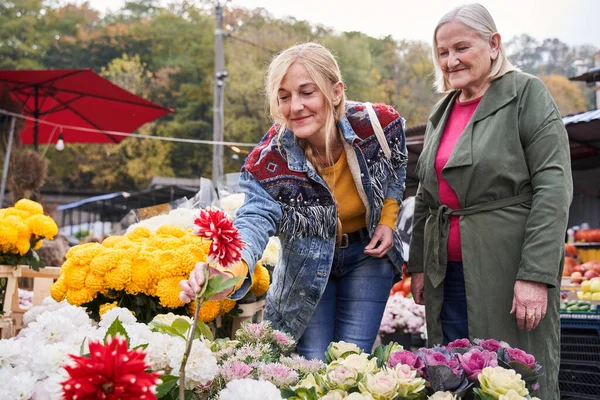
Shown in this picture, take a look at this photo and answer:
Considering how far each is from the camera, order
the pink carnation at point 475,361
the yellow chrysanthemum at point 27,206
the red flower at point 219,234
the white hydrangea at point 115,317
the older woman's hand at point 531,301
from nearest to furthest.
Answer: the red flower at point 219,234 < the pink carnation at point 475,361 < the white hydrangea at point 115,317 < the older woman's hand at point 531,301 < the yellow chrysanthemum at point 27,206

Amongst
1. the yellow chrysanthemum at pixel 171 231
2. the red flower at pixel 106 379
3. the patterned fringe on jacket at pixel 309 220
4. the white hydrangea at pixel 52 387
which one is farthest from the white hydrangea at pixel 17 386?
the yellow chrysanthemum at pixel 171 231

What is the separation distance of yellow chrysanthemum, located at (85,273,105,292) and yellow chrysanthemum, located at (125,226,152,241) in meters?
0.34

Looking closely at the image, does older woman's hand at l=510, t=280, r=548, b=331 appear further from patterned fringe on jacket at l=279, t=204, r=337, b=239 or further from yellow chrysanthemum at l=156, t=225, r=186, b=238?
yellow chrysanthemum at l=156, t=225, r=186, b=238

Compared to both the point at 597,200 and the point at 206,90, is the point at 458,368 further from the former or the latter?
the point at 206,90

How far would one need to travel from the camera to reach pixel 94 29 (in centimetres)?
3528

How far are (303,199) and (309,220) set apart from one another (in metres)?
0.07

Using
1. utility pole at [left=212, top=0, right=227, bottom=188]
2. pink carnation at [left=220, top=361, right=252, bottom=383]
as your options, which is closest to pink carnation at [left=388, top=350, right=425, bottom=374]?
pink carnation at [left=220, top=361, right=252, bottom=383]

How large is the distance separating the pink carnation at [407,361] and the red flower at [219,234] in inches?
16.2

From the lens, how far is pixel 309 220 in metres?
2.08

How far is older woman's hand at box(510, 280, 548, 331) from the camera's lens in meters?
1.92

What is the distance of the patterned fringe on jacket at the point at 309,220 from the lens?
2.08 meters

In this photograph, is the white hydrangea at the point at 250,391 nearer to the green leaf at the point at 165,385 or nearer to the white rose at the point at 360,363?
the green leaf at the point at 165,385

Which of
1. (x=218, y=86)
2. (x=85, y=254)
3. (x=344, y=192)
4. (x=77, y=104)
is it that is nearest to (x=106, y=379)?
(x=344, y=192)

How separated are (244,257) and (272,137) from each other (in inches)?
25.1
